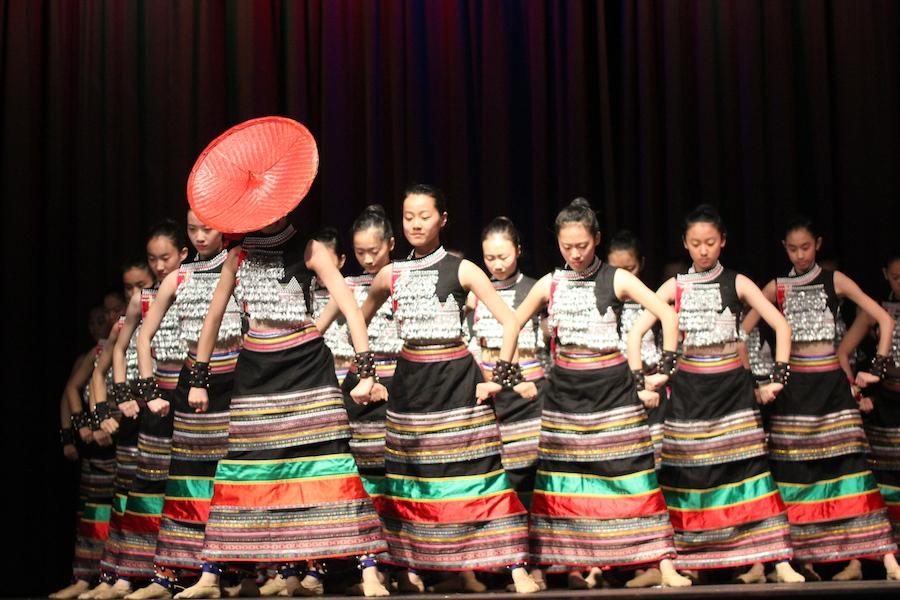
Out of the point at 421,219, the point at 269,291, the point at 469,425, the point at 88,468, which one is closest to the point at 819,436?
the point at 469,425

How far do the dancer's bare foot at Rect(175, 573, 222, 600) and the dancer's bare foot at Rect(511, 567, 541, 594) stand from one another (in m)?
1.24

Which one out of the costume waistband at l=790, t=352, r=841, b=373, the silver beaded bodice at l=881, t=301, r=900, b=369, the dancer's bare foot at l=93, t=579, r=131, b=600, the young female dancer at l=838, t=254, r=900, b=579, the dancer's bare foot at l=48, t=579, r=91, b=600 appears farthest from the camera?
the silver beaded bodice at l=881, t=301, r=900, b=369

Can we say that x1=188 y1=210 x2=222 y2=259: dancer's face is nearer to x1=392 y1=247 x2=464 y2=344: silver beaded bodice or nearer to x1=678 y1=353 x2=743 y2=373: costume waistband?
x1=392 y1=247 x2=464 y2=344: silver beaded bodice

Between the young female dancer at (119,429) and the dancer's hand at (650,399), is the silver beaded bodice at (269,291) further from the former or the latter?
the dancer's hand at (650,399)

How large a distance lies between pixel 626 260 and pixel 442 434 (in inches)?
80.8

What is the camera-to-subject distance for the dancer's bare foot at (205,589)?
15.5ft

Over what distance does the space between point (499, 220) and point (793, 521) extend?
7.09 feet

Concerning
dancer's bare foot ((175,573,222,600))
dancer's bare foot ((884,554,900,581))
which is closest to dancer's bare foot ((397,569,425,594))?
dancer's bare foot ((175,573,222,600))

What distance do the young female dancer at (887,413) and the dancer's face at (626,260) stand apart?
1.19m

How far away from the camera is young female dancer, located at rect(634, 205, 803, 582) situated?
17.6 ft

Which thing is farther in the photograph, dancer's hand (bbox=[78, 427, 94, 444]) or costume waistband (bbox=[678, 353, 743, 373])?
dancer's hand (bbox=[78, 427, 94, 444])

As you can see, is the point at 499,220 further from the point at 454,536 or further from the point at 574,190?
the point at 454,536

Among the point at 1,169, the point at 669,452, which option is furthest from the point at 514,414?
the point at 1,169

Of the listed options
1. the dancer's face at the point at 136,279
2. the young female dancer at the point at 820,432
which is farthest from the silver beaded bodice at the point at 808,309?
the dancer's face at the point at 136,279
